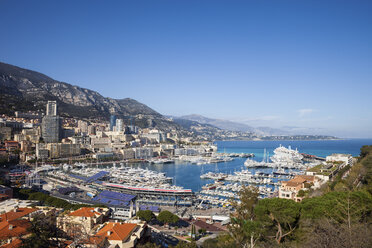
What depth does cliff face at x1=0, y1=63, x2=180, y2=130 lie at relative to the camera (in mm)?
52906

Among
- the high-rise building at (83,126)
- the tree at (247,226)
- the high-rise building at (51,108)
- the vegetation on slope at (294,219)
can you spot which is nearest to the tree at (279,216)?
the vegetation on slope at (294,219)

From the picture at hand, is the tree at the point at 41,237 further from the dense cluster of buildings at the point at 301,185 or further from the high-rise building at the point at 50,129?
the high-rise building at the point at 50,129

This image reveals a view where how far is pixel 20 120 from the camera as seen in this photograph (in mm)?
45219

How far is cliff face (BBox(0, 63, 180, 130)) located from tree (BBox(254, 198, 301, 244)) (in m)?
50.0

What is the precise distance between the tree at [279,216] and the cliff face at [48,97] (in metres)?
50.0

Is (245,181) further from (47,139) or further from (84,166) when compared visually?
(47,139)

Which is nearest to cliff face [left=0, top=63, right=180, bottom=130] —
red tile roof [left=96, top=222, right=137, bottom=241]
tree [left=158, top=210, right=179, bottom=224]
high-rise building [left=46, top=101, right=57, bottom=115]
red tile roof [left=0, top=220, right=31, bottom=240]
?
high-rise building [left=46, top=101, right=57, bottom=115]

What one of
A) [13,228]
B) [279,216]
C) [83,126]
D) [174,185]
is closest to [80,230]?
[13,228]

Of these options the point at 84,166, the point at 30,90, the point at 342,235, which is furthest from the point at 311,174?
the point at 30,90

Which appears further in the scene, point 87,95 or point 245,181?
point 87,95

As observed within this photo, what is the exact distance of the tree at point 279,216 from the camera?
24.6ft

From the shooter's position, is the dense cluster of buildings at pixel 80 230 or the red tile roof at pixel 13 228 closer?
the dense cluster of buildings at pixel 80 230

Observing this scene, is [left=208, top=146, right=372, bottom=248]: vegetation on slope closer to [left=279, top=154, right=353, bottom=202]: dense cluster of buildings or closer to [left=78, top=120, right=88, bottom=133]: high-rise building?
[left=279, top=154, right=353, bottom=202]: dense cluster of buildings

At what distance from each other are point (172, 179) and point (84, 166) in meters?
14.1
